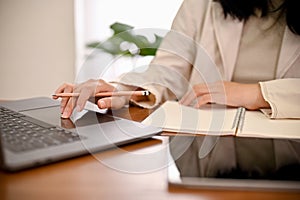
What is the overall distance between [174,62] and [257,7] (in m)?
0.27

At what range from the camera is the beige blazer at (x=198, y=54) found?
112cm

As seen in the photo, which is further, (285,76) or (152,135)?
(285,76)

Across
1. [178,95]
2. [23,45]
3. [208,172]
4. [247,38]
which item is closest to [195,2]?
[247,38]

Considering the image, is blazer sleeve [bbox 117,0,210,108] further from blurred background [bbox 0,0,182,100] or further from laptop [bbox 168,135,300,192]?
blurred background [bbox 0,0,182,100]

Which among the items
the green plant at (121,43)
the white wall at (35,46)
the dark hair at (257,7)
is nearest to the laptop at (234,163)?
the dark hair at (257,7)

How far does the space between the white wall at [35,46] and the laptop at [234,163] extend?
6.78ft

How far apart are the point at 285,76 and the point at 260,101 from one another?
0.89 feet

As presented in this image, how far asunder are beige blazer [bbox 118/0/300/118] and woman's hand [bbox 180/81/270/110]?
101mm

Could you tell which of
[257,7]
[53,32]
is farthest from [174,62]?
[53,32]

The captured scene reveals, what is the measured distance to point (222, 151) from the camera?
1.98 feet

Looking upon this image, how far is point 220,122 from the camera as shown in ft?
2.56

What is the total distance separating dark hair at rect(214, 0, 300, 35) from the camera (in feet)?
3.75

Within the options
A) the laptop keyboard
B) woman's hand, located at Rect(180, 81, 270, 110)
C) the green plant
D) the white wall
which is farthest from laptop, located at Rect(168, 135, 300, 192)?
the white wall

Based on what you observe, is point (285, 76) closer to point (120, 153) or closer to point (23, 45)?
point (120, 153)
